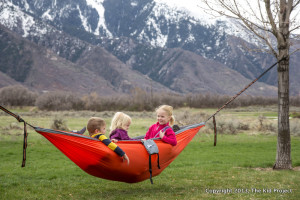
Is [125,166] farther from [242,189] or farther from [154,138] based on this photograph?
[242,189]

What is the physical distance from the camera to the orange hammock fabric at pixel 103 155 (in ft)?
15.8

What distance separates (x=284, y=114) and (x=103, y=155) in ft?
14.6

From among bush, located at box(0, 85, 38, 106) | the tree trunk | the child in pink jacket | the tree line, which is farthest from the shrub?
bush, located at box(0, 85, 38, 106)

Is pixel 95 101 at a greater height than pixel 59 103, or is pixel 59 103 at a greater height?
pixel 95 101

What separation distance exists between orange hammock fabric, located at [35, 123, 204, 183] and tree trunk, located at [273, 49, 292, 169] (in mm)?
3273

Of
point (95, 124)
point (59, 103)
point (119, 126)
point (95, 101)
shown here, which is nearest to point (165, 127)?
point (119, 126)

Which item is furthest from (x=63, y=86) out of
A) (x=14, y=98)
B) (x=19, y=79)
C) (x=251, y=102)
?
(x=251, y=102)

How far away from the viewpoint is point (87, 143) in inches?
189

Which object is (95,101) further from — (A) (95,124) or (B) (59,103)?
(A) (95,124)

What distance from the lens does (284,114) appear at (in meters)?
7.39

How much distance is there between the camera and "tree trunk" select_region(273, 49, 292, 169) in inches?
290

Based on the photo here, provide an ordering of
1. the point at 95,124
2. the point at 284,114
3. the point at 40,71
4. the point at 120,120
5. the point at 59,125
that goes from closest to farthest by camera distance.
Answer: the point at 95,124
the point at 120,120
the point at 284,114
the point at 59,125
the point at 40,71

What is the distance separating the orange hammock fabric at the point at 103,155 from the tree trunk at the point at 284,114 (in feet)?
10.7

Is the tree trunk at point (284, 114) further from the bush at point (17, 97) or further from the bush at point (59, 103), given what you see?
the bush at point (17, 97)
